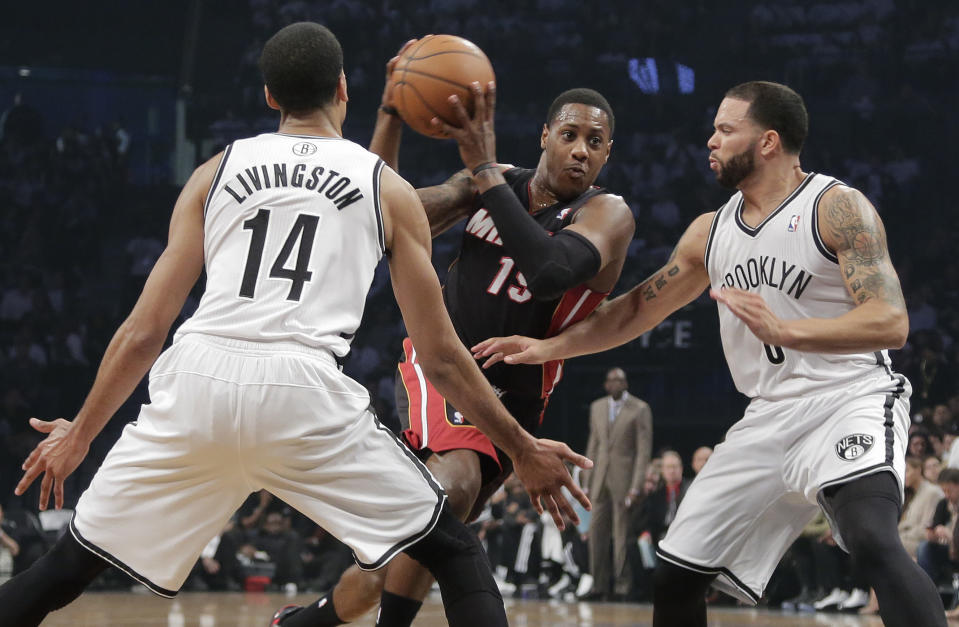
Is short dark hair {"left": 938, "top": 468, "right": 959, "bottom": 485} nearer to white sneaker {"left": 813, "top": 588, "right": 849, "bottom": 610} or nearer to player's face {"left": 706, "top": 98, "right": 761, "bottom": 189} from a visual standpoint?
white sneaker {"left": 813, "top": 588, "right": 849, "bottom": 610}

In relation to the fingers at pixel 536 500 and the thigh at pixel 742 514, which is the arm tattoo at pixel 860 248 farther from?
the fingers at pixel 536 500

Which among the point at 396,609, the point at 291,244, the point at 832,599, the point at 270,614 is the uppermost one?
the point at 291,244

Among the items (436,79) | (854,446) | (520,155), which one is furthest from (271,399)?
(520,155)

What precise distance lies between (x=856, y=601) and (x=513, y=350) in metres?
6.17

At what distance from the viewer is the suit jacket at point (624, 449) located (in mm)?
10211

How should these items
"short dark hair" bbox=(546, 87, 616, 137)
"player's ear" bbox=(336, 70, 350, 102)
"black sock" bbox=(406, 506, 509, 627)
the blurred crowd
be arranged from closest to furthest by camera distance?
"black sock" bbox=(406, 506, 509, 627)
"player's ear" bbox=(336, 70, 350, 102)
"short dark hair" bbox=(546, 87, 616, 137)
the blurred crowd

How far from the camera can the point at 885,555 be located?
326 centimetres

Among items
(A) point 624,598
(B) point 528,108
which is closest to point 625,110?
(B) point 528,108

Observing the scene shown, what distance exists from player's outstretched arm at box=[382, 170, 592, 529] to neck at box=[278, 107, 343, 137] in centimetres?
25

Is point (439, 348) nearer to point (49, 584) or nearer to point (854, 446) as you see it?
point (49, 584)

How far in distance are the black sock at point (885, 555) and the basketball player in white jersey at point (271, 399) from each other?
0.92 meters

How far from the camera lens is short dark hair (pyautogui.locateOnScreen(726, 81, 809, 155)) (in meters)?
4.12

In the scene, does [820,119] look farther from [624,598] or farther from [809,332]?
[809,332]

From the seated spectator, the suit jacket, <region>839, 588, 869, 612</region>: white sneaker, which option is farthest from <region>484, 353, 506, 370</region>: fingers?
the suit jacket
